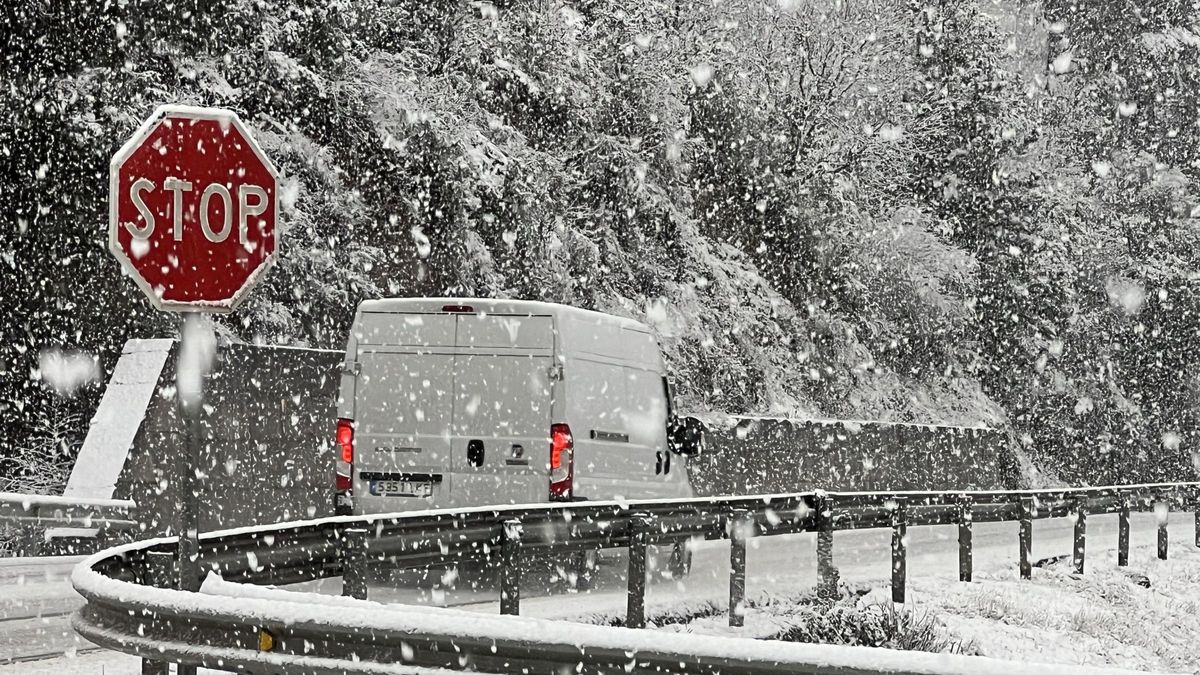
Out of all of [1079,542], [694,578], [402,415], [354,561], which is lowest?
[694,578]

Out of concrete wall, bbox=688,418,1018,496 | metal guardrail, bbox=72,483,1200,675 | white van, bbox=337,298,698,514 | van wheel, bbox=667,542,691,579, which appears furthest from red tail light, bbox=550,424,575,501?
concrete wall, bbox=688,418,1018,496

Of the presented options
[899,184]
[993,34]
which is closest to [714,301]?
[899,184]

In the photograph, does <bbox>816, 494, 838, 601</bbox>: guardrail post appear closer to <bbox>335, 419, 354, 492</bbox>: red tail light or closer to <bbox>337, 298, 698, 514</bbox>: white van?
<bbox>337, 298, 698, 514</bbox>: white van

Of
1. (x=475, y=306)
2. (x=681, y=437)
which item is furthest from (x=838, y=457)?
(x=475, y=306)

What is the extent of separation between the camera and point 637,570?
439 inches

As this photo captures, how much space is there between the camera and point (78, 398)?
734 inches

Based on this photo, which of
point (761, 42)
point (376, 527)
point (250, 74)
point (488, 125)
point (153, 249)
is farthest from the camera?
point (761, 42)

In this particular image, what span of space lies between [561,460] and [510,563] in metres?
1.73

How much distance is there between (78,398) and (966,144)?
2385cm

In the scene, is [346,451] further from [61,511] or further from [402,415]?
[61,511]

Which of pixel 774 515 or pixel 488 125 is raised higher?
pixel 488 125

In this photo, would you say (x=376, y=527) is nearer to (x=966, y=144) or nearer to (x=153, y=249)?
(x=153, y=249)

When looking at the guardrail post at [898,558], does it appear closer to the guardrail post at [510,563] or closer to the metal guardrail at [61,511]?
the guardrail post at [510,563]

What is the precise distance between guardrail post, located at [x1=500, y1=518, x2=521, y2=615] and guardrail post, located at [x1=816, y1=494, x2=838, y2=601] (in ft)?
11.0
